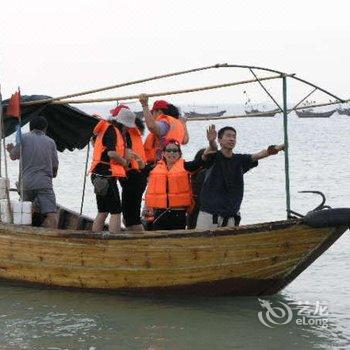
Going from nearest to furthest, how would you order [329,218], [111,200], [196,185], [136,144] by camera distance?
[329,218], [111,200], [136,144], [196,185]

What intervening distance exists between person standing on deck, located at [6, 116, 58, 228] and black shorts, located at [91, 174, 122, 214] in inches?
37.8

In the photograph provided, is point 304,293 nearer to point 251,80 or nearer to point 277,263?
point 277,263

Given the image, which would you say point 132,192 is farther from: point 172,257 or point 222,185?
point 222,185

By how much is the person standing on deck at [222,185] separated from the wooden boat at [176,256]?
1.25 ft

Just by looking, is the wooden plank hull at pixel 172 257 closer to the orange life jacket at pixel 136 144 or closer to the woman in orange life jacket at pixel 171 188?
the woman in orange life jacket at pixel 171 188

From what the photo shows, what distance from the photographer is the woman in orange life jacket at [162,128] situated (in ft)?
28.7

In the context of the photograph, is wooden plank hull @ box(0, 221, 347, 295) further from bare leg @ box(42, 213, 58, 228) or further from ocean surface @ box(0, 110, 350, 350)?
bare leg @ box(42, 213, 58, 228)

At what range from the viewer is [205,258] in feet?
26.8

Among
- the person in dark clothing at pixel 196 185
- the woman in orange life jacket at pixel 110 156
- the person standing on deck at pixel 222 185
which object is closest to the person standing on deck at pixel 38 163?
the woman in orange life jacket at pixel 110 156

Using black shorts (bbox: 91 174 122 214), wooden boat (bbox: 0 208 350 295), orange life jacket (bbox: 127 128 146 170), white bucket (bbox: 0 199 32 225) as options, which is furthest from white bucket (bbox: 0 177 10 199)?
orange life jacket (bbox: 127 128 146 170)

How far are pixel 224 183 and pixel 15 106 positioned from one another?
2.53 metres

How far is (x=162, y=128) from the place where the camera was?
8758 millimetres

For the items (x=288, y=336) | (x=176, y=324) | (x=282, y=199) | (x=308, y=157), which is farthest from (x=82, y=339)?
(x=308, y=157)

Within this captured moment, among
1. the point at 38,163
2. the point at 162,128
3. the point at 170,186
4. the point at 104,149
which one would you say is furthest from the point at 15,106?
the point at 170,186
